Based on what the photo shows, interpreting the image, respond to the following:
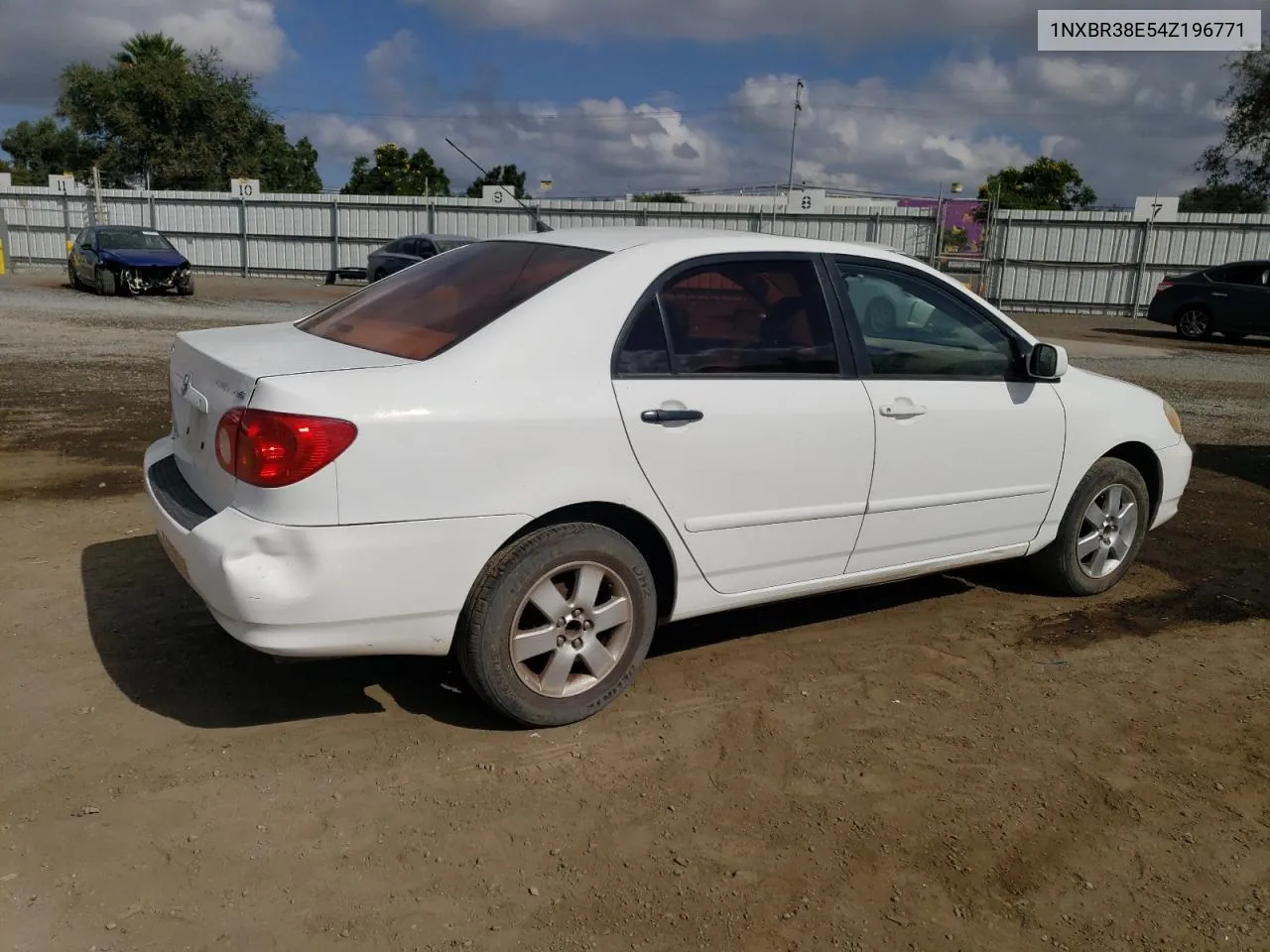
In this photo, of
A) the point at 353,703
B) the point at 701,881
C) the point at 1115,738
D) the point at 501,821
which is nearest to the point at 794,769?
the point at 701,881

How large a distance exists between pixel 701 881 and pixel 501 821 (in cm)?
62

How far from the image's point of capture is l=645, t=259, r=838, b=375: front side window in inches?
148

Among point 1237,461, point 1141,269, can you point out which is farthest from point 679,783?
point 1141,269

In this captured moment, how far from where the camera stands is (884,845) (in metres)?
3.04

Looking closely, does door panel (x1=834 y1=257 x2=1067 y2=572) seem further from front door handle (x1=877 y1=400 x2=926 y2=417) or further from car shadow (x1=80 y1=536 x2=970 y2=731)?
A: car shadow (x1=80 y1=536 x2=970 y2=731)

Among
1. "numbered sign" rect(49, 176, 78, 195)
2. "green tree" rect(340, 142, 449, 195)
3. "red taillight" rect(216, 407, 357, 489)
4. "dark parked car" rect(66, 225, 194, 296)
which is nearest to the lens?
"red taillight" rect(216, 407, 357, 489)

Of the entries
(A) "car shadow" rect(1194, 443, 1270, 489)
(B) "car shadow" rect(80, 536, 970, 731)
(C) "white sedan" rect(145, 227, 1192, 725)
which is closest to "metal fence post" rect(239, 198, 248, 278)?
(A) "car shadow" rect(1194, 443, 1270, 489)

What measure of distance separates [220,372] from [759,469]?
1.85 meters

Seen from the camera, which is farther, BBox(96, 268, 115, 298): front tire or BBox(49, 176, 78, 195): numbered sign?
BBox(49, 176, 78, 195): numbered sign

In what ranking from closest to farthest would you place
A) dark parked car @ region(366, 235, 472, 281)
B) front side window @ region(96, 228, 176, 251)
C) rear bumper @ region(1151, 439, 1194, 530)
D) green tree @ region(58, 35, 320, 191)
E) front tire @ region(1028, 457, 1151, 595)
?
front tire @ region(1028, 457, 1151, 595), rear bumper @ region(1151, 439, 1194, 530), front side window @ region(96, 228, 176, 251), dark parked car @ region(366, 235, 472, 281), green tree @ region(58, 35, 320, 191)

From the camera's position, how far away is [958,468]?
4.36 metres

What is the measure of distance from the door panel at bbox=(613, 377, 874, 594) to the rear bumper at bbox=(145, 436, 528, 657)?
1.95 ft

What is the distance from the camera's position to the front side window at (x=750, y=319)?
3.76 metres

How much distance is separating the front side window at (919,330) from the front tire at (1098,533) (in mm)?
836
